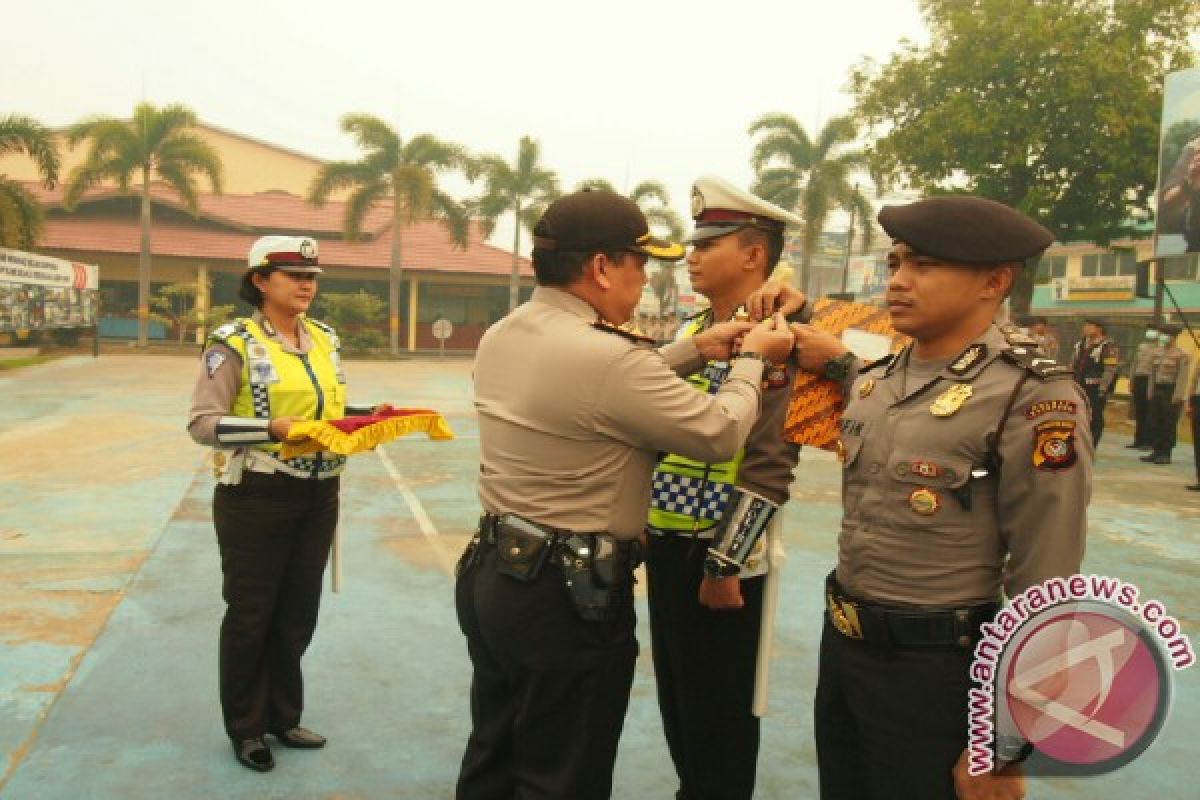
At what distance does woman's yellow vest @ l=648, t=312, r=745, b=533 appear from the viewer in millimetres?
2611

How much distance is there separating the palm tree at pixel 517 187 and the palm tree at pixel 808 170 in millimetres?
7581

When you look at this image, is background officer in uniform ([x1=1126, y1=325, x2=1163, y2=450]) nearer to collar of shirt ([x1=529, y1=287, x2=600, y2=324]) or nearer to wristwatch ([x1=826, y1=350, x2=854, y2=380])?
wristwatch ([x1=826, y1=350, x2=854, y2=380])

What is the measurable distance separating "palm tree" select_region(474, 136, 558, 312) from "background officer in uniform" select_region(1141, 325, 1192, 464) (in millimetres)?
22421

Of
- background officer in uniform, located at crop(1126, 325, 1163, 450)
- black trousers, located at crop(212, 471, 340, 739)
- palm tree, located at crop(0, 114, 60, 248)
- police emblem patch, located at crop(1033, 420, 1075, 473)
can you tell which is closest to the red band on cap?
black trousers, located at crop(212, 471, 340, 739)

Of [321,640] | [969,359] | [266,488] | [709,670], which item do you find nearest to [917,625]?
[969,359]

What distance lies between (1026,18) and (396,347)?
70.6 feet

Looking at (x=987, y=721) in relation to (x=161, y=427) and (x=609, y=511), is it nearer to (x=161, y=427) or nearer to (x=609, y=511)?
(x=609, y=511)

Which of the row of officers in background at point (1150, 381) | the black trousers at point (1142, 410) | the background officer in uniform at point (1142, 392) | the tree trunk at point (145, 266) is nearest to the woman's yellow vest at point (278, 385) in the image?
the row of officers in background at point (1150, 381)

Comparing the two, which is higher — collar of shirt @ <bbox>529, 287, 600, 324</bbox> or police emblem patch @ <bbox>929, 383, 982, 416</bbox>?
collar of shirt @ <bbox>529, 287, 600, 324</bbox>

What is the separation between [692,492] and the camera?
263 centimetres

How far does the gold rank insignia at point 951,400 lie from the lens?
1.93 metres

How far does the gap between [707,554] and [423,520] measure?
→ 4901mm

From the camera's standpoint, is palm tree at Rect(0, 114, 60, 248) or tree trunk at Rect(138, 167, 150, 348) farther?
tree trunk at Rect(138, 167, 150, 348)

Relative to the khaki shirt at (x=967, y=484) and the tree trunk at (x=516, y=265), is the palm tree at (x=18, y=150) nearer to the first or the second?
the tree trunk at (x=516, y=265)
